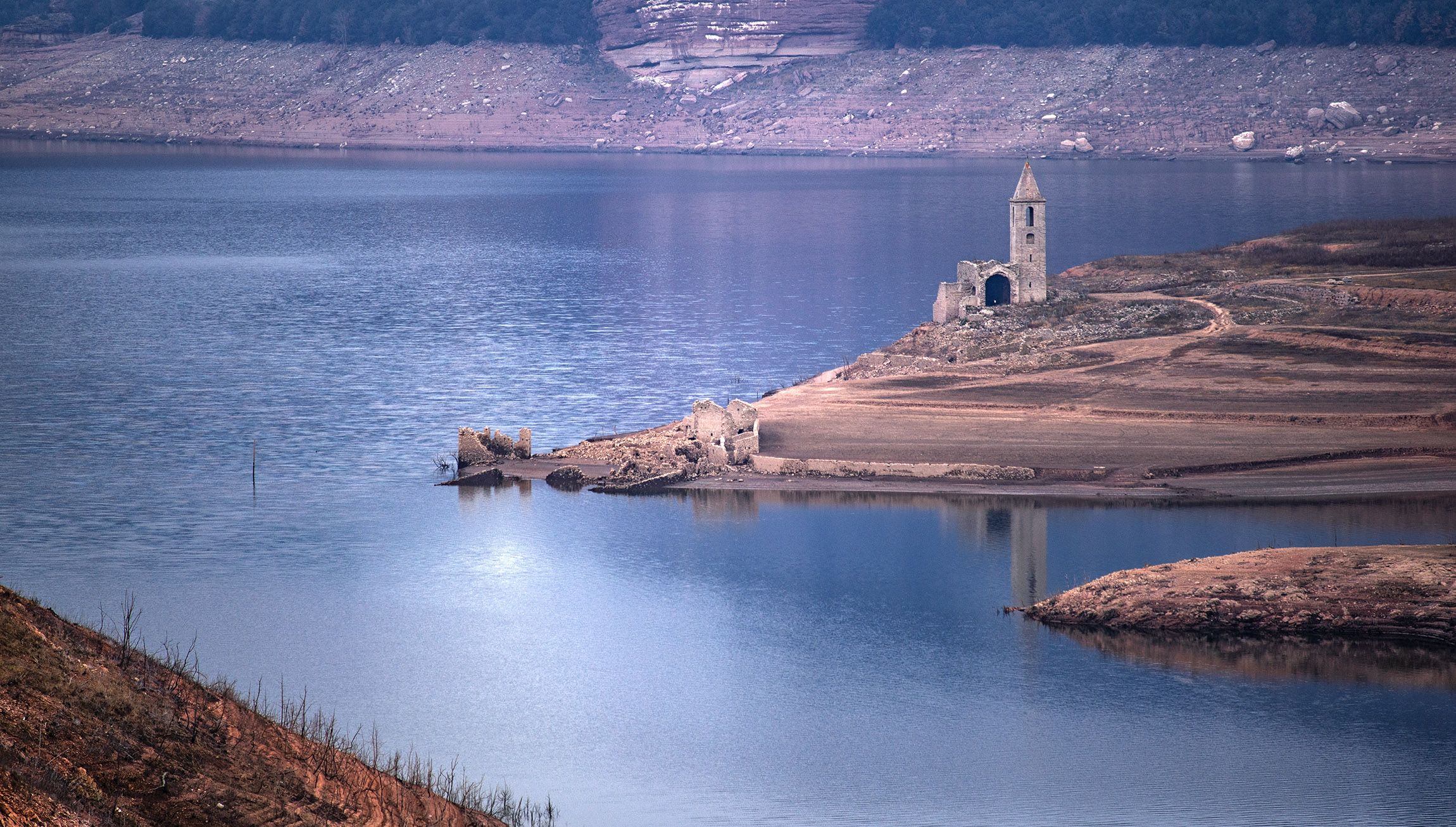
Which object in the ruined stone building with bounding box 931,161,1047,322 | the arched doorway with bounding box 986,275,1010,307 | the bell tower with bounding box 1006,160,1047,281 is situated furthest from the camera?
the arched doorway with bounding box 986,275,1010,307

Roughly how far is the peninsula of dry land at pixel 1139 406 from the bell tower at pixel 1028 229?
2.03m

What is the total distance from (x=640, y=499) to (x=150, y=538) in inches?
546

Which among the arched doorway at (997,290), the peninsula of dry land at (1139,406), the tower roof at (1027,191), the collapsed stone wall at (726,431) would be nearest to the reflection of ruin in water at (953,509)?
the peninsula of dry land at (1139,406)

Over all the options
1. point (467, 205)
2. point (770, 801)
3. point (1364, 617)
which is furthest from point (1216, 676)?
point (467, 205)

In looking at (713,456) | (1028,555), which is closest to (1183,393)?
(1028,555)

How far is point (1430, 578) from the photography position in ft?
125

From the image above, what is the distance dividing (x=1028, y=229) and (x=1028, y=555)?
96.2 ft

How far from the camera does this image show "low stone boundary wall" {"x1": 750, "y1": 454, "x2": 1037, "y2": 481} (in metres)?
50.8

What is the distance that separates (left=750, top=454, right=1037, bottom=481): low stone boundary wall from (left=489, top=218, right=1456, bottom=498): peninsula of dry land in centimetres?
6

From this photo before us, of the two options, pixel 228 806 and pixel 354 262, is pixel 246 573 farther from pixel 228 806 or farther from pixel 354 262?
pixel 354 262

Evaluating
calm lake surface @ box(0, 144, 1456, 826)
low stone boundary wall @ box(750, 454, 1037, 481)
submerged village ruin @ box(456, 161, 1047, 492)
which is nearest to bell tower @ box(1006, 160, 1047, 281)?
calm lake surface @ box(0, 144, 1456, 826)

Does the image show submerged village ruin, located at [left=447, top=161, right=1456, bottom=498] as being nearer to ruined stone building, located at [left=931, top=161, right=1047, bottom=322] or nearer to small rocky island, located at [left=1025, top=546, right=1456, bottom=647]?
ruined stone building, located at [left=931, top=161, right=1047, bottom=322]

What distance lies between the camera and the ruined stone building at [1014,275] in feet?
234

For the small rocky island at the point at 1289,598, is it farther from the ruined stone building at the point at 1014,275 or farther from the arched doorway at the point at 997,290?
the arched doorway at the point at 997,290
